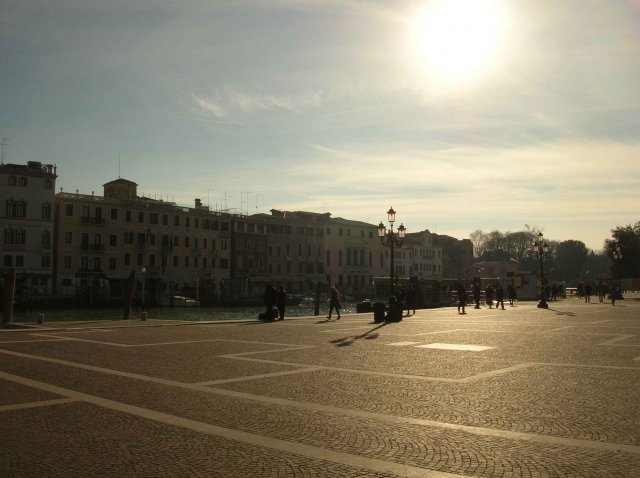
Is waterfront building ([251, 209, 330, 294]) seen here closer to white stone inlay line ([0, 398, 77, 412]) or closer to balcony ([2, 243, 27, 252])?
balcony ([2, 243, 27, 252])

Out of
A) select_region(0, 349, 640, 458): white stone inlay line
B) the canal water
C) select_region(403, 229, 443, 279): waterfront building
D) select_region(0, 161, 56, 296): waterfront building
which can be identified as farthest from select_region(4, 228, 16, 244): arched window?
select_region(403, 229, 443, 279): waterfront building

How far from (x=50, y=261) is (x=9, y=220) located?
6.86 metres

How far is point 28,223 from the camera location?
78875 mm

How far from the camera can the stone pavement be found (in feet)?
21.7

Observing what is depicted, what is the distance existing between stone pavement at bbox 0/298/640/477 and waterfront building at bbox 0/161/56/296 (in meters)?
65.5

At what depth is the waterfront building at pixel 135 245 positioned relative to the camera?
8256cm

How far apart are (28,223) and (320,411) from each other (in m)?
78.4

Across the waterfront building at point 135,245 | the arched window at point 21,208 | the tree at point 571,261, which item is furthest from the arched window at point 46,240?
the tree at point 571,261

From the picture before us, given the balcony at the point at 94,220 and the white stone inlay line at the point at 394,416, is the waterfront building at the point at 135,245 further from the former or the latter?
the white stone inlay line at the point at 394,416

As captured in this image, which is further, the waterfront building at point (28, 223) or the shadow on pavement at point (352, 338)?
the waterfront building at point (28, 223)

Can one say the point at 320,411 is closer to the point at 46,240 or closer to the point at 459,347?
the point at 459,347

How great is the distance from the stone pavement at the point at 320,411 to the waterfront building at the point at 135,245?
6354cm

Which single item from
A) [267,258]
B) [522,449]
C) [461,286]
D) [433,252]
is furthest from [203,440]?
[433,252]

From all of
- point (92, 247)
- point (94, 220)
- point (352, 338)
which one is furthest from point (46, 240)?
point (352, 338)
